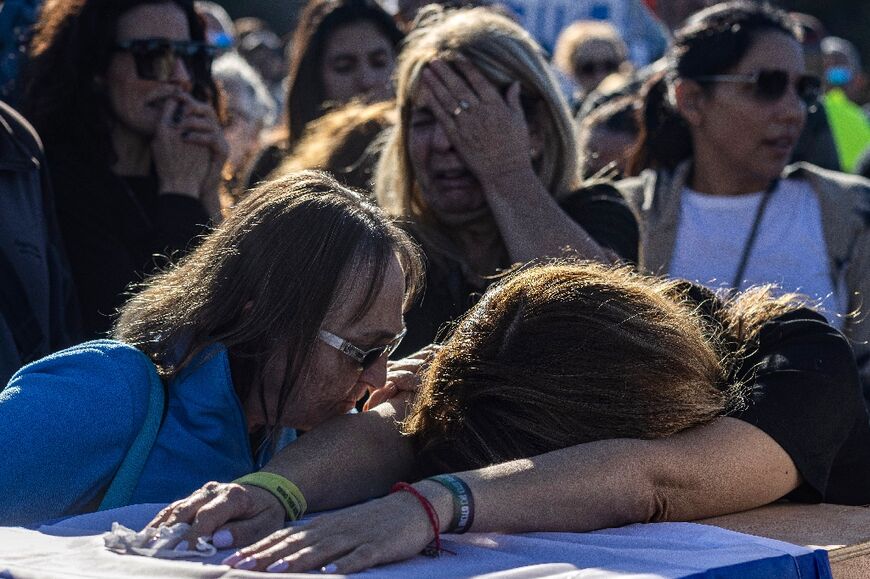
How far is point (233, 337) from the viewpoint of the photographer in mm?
2168

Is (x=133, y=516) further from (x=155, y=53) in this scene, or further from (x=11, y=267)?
(x=155, y=53)

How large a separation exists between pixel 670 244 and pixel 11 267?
2.09 metres

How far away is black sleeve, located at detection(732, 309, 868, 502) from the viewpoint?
227cm

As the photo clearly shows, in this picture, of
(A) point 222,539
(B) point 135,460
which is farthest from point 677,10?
(A) point 222,539

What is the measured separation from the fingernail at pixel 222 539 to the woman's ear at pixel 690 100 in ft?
9.67

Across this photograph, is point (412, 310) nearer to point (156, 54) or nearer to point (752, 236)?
point (156, 54)

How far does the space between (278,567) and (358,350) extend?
63cm

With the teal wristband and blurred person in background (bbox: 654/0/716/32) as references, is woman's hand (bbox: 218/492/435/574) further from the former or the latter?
blurred person in background (bbox: 654/0/716/32)

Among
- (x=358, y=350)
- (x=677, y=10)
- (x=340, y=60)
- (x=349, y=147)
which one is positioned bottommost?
(x=358, y=350)

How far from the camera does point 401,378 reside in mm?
2445

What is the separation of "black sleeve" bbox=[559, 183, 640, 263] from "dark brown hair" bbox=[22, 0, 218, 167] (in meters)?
1.35

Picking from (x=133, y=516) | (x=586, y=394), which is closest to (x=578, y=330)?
(x=586, y=394)

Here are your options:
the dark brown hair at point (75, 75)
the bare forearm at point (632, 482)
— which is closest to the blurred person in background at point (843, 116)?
the dark brown hair at point (75, 75)

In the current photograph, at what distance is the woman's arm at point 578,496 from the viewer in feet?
5.60
